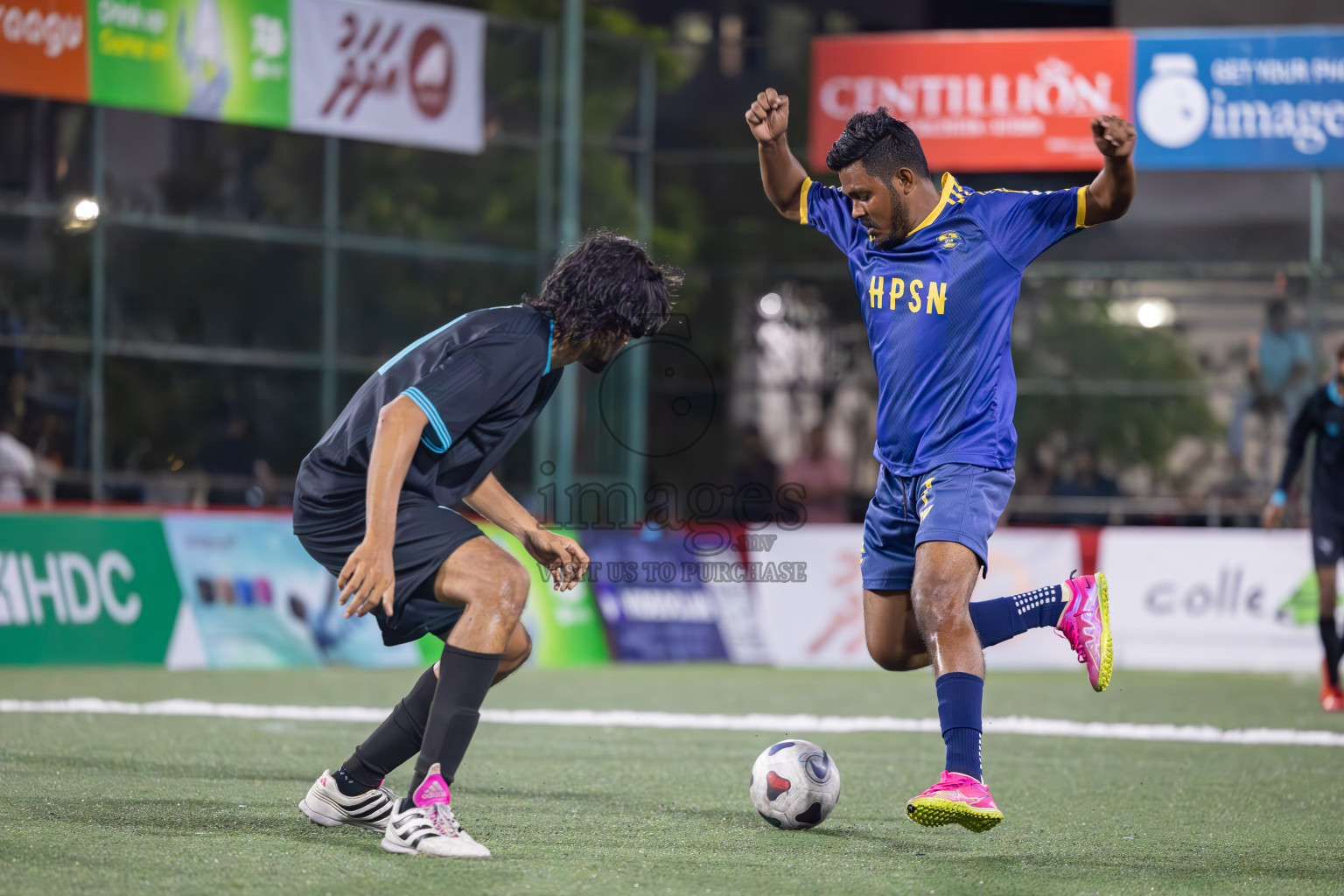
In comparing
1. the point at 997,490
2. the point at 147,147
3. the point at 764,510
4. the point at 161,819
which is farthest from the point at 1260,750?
the point at 147,147

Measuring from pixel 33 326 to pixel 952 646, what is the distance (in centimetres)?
1440

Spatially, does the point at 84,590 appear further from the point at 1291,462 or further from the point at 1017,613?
the point at 1291,462

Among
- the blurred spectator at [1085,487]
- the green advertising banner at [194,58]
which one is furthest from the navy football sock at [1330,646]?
the green advertising banner at [194,58]

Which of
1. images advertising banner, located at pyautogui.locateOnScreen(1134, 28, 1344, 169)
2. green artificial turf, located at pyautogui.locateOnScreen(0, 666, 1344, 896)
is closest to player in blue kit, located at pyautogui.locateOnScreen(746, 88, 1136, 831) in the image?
green artificial turf, located at pyautogui.locateOnScreen(0, 666, 1344, 896)

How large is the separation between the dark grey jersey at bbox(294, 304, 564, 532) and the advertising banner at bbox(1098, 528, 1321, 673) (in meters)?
10.3

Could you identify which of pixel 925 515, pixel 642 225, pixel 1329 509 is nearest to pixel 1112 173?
pixel 925 515

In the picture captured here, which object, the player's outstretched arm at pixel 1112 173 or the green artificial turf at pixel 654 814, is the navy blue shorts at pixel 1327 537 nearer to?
the green artificial turf at pixel 654 814

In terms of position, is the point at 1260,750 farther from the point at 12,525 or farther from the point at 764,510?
the point at 764,510

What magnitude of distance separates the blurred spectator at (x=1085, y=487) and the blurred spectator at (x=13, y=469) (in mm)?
12312

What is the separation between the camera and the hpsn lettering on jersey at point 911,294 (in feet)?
18.3

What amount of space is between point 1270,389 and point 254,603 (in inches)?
561

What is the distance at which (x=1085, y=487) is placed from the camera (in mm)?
21531

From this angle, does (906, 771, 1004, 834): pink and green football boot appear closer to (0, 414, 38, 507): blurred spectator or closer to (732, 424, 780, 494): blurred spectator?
(0, 414, 38, 507): blurred spectator

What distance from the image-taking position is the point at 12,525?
11.8 m
